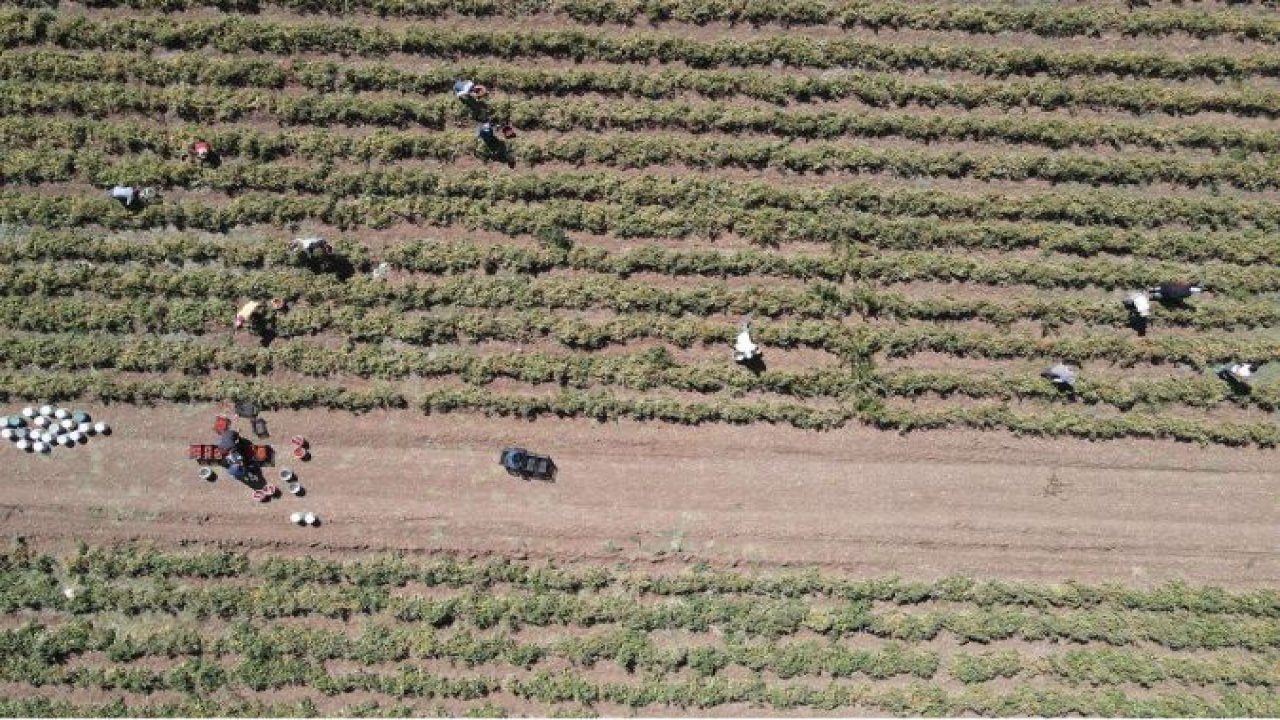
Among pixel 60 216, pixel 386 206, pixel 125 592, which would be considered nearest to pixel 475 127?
pixel 386 206

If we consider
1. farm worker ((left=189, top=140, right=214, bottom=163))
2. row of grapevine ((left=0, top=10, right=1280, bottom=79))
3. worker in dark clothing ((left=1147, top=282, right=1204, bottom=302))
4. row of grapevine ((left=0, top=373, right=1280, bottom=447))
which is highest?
row of grapevine ((left=0, top=10, right=1280, bottom=79))

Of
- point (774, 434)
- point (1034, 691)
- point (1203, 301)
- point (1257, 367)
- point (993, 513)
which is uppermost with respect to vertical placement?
point (1203, 301)

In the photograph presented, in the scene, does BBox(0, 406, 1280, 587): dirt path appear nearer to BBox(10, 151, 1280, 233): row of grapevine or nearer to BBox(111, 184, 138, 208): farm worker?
BBox(111, 184, 138, 208): farm worker

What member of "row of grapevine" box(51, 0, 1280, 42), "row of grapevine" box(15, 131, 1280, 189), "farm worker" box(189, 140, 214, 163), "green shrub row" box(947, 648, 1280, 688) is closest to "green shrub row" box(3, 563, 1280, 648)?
"green shrub row" box(947, 648, 1280, 688)

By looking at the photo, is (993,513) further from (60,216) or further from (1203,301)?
A: (60,216)

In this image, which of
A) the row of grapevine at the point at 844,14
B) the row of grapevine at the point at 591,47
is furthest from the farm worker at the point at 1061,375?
the row of grapevine at the point at 844,14

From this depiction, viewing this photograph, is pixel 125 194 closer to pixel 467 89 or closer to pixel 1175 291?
pixel 467 89
